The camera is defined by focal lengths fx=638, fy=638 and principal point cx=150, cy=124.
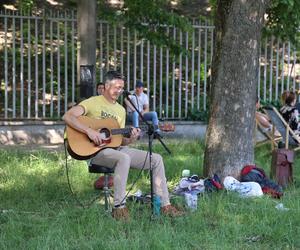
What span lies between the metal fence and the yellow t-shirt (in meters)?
5.93

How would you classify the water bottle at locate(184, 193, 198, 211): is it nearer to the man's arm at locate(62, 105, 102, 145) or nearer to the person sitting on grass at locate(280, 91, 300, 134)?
the man's arm at locate(62, 105, 102, 145)

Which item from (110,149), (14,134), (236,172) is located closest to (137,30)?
(14,134)

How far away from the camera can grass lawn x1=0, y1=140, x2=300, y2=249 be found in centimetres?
530

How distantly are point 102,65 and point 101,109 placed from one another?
6751 millimetres

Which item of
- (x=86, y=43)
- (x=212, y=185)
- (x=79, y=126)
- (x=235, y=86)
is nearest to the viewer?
(x=79, y=126)

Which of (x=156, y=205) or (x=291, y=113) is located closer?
(x=156, y=205)

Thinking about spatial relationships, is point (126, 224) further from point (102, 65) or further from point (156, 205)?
point (102, 65)

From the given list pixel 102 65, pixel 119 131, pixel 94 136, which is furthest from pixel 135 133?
pixel 102 65

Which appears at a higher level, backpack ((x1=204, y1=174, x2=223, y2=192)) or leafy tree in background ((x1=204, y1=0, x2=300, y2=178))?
leafy tree in background ((x1=204, y1=0, x2=300, y2=178))

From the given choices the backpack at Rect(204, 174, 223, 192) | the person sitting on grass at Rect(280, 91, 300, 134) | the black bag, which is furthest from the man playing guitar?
the person sitting on grass at Rect(280, 91, 300, 134)

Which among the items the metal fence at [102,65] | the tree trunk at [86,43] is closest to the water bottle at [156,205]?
the tree trunk at [86,43]

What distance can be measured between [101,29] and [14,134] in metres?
2.78

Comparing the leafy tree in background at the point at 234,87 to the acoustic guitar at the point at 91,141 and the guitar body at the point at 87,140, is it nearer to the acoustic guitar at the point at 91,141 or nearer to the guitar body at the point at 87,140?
the acoustic guitar at the point at 91,141

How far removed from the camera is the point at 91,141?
632 cm
